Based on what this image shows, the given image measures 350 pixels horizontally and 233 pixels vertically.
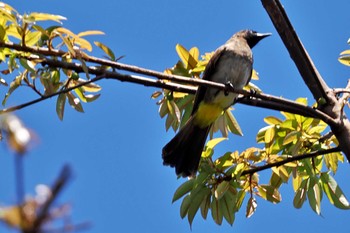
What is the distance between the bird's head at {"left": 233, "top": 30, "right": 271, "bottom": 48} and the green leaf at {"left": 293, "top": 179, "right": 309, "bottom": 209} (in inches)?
92.4

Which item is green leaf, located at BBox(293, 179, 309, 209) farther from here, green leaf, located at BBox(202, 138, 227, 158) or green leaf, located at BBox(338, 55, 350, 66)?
green leaf, located at BBox(338, 55, 350, 66)

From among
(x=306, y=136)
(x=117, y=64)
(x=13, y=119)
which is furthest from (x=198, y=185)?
(x=13, y=119)

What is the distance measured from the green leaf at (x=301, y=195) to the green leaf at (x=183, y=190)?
2.28 feet

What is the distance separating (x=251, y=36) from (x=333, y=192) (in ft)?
8.55

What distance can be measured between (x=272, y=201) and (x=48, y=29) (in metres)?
1.93

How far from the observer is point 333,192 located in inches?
151

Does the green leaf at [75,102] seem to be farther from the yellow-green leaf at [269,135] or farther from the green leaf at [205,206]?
the yellow-green leaf at [269,135]

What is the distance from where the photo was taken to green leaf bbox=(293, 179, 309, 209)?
12.9 ft

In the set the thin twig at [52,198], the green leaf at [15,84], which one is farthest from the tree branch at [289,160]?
the thin twig at [52,198]

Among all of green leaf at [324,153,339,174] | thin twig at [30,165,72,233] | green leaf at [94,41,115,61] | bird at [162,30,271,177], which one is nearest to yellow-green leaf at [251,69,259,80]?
bird at [162,30,271,177]

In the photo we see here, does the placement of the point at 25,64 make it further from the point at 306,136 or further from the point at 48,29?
the point at 306,136

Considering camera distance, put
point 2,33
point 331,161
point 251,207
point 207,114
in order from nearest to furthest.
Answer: point 2,33 → point 251,207 → point 331,161 → point 207,114

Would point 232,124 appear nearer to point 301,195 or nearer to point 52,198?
point 301,195

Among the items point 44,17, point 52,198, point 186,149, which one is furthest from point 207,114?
point 52,198
